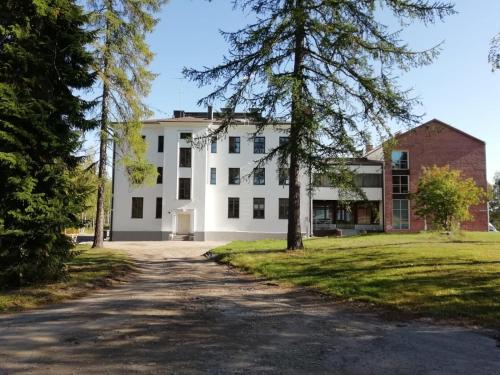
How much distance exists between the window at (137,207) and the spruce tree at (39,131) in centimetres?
3018

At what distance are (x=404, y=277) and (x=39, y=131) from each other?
9329mm

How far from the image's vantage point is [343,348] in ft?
20.0

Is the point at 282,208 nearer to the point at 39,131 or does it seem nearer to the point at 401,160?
the point at 401,160

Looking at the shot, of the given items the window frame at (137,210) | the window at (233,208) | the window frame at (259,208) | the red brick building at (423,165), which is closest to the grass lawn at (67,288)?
the window frame at (137,210)

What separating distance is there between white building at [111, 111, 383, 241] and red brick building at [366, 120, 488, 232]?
738 cm

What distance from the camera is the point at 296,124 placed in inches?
637

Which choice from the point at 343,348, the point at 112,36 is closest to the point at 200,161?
the point at 112,36

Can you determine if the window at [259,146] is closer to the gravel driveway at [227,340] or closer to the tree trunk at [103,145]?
the tree trunk at [103,145]

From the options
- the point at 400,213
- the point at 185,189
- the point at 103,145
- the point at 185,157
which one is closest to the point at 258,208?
the point at 185,189

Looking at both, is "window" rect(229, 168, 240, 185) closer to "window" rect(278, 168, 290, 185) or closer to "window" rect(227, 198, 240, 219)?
"window" rect(227, 198, 240, 219)

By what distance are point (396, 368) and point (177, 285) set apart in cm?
795

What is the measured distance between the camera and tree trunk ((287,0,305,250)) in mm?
15969

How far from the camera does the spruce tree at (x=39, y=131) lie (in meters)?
10.7

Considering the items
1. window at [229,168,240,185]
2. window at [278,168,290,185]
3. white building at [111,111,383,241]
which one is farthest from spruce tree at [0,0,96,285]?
window at [229,168,240,185]
